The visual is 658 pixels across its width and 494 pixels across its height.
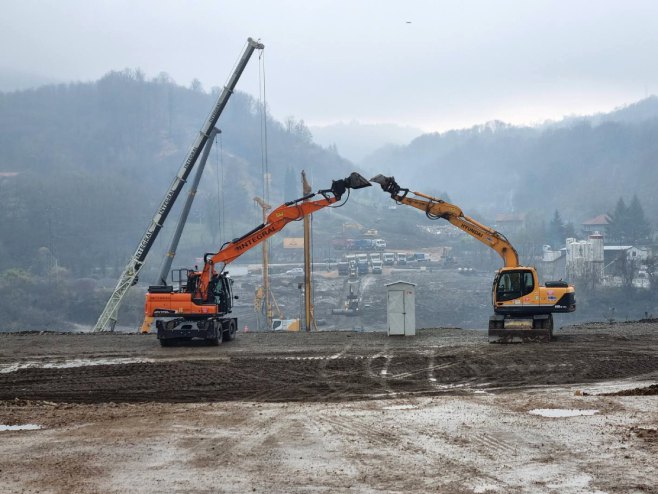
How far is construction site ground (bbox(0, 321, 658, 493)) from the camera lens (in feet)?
38.9

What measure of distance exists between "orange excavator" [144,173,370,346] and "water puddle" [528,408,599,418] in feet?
45.5

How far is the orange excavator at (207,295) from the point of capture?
29.3 meters

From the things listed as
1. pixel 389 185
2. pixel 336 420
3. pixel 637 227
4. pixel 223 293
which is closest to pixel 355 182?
pixel 389 185

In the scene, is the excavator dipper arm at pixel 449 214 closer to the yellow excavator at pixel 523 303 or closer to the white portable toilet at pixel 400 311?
the yellow excavator at pixel 523 303

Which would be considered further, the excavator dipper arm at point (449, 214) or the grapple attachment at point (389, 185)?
the excavator dipper arm at point (449, 214)

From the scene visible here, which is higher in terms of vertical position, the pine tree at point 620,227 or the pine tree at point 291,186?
the pine tree at point 291,186

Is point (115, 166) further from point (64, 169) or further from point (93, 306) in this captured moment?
point (93, 306)

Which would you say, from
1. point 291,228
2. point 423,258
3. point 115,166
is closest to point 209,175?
point 115,166

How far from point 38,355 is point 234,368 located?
25.6 feet

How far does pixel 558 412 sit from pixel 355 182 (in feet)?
49.4

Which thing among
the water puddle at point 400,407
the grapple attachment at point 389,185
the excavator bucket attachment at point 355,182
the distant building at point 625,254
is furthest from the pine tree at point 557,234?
the water puddle at point 400,407

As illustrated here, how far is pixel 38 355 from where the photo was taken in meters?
27.6

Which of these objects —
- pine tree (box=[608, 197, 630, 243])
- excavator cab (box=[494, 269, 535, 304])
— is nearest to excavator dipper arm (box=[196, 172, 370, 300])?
excavator cab (box=[494, 269, 535, 304])

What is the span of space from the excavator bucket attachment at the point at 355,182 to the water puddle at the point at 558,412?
14114 millimetres
